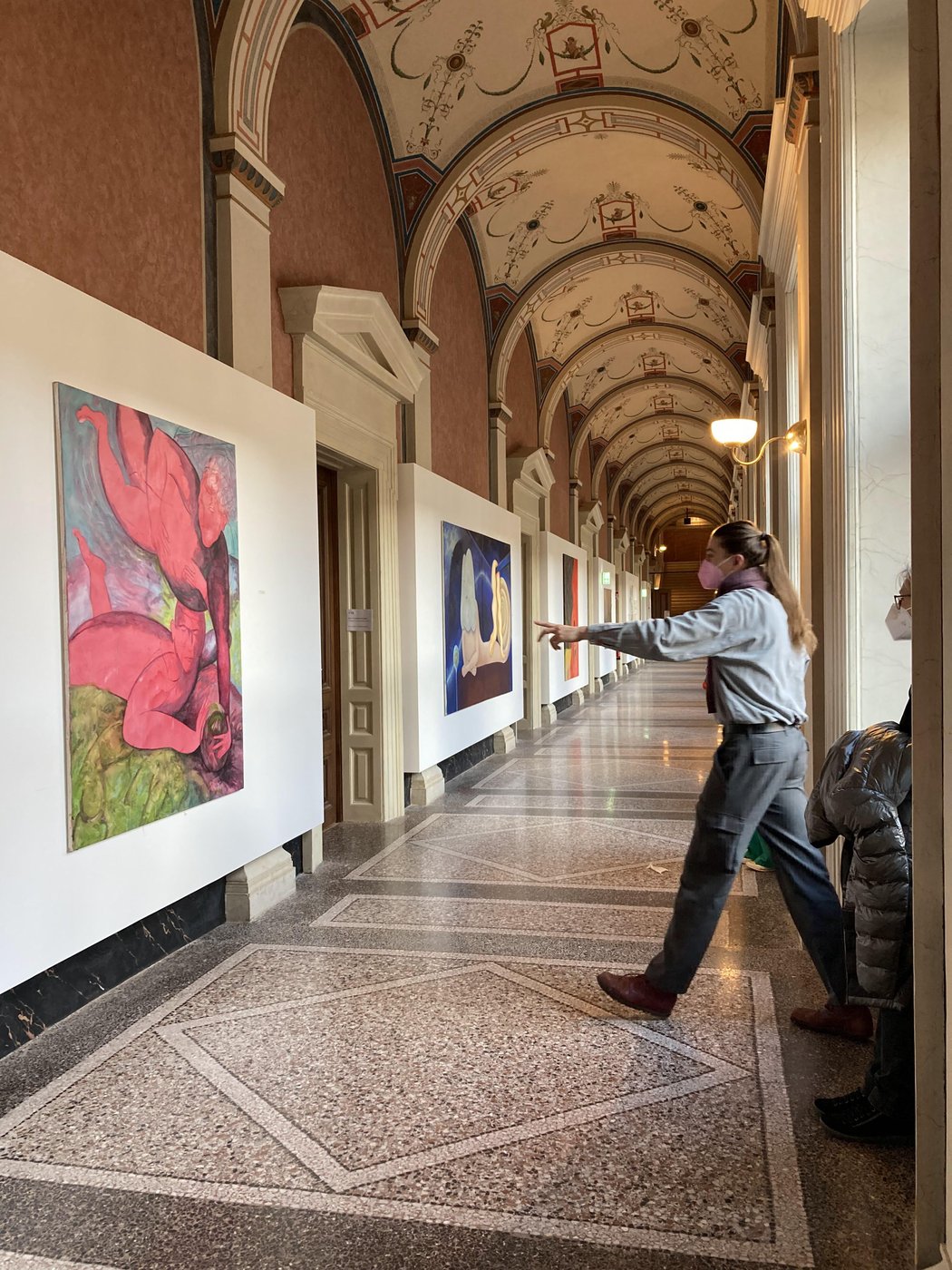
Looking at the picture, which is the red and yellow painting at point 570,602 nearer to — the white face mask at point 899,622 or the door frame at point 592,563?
the door frame at point 592,563

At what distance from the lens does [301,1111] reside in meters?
2.88

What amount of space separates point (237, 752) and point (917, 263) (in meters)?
3.85

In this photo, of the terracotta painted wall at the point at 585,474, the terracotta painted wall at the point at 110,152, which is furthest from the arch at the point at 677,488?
the terracotta painted wall at the point at 110,152

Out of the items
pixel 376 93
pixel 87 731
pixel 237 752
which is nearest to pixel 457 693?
pixel 237 752

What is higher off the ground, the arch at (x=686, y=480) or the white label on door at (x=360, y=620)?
the arch at (x=686, y=480)

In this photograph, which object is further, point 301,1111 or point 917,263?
point 301,1111

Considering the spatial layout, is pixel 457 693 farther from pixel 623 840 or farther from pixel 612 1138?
pixel 612 1138

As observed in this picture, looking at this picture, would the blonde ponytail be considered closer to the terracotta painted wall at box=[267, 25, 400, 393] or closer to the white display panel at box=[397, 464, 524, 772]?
the terracotta painted wall at box=[267, 25, 400, 393]

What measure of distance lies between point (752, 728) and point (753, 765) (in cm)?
13

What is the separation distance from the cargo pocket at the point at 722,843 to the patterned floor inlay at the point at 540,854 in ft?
7.24

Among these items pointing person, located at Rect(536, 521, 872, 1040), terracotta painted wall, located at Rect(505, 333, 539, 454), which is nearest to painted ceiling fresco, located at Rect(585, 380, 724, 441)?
terracotta painted wall, located at Rect(505, 333, 539, 454)

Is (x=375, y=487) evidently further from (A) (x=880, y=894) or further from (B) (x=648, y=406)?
(B) (x=648, y=406)

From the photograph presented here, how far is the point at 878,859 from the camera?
7.72ft

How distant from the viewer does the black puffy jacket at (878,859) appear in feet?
7.64
